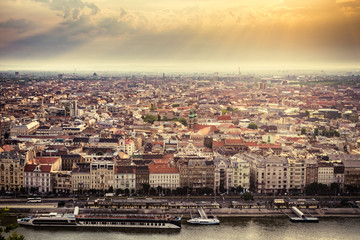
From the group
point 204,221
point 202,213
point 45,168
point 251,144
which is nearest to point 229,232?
point 204,221

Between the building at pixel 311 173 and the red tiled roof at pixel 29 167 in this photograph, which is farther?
the building at pixel 311 173

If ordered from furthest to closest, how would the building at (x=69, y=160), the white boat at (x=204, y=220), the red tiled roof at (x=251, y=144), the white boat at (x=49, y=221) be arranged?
the red tiled roof at (x=251, y=144) < the building at (x=69, y=160) < the white boat at (x=204, y=220) < the white boat at (x=49, y=221)

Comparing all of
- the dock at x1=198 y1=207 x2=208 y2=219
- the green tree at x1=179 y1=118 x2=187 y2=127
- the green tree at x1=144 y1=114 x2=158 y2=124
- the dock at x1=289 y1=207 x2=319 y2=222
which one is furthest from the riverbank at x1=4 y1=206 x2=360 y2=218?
the green tree at x1=144 y1=114 x2=158 y2=124

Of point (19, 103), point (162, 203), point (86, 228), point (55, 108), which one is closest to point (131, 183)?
point (162, 203)

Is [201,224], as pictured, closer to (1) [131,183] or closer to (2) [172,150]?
(1) [131,183]

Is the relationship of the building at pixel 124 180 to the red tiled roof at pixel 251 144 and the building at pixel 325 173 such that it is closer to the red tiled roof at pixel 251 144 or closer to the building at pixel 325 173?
the building at pixel 325 173

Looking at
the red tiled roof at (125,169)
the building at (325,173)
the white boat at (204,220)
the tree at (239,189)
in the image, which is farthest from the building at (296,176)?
the red tiled roof at (125,169)
